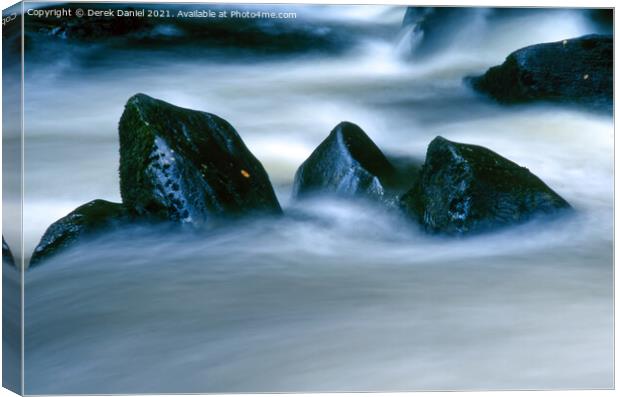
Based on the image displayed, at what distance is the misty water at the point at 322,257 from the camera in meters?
5.61

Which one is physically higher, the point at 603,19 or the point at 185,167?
the point at 603,19

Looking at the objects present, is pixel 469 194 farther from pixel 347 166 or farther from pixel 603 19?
pixel 603 19

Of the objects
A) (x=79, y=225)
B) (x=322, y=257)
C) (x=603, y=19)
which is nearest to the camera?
(x=79, y=225)

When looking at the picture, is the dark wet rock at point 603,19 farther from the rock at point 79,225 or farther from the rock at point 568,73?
the rock at point 79,225

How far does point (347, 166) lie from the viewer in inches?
232

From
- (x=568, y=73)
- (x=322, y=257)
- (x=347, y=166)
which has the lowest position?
(x=322, y=257)

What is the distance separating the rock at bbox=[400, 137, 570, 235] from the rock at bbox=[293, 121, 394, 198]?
209mm

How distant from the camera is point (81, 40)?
5809mm

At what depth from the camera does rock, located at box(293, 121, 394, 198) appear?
5859mm

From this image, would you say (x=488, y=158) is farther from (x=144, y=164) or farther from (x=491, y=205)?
(x=144, y=164)

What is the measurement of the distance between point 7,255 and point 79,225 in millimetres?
484

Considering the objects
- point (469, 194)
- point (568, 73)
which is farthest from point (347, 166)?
point (568, 73)

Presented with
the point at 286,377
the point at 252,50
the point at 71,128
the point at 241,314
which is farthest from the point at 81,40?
the point at 286,377

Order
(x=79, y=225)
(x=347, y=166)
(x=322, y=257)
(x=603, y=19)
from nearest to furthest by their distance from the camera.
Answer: (x=79, y=225), (x=322, y=257), (x=347, y=166), (x=603, y=19)
